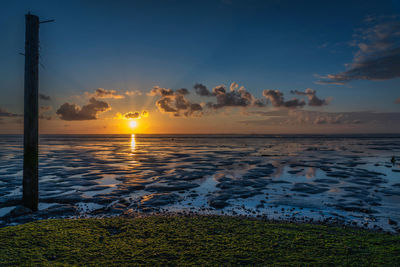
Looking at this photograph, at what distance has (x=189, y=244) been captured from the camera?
223 inches

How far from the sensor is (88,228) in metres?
6.61

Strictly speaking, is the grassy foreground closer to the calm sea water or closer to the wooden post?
the calm sea water

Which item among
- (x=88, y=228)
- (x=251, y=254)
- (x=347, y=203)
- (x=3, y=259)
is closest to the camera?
(x=3, y=259)

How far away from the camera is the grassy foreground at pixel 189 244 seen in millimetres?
4949

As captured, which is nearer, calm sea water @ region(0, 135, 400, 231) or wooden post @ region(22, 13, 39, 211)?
wooden post @ region(22, 13, 39, 211)

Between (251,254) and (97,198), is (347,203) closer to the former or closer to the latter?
(251,254)

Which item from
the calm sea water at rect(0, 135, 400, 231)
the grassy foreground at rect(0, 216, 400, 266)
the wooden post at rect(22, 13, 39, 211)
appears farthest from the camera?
the calm sea water at rect(0, 135, 400, 231)

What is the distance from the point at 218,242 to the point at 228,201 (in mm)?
5097

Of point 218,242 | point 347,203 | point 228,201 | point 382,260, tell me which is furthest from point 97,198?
point 347,203

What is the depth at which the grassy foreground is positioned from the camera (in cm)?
495

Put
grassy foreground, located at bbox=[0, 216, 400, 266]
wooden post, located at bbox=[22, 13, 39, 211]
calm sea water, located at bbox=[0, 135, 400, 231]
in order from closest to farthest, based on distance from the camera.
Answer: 1. grassy foreground, located at bbox=[0, 216, 400, 266]
2. wooden post, located at bbox=[22, 13, 39, 211]
3. calm sea water, located at bbox=[0, 135, 400, 231]

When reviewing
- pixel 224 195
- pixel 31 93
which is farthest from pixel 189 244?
pixel 31 93

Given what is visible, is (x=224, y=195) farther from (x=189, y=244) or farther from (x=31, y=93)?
(x=31, y=93)

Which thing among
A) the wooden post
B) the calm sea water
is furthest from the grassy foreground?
the wooden post
